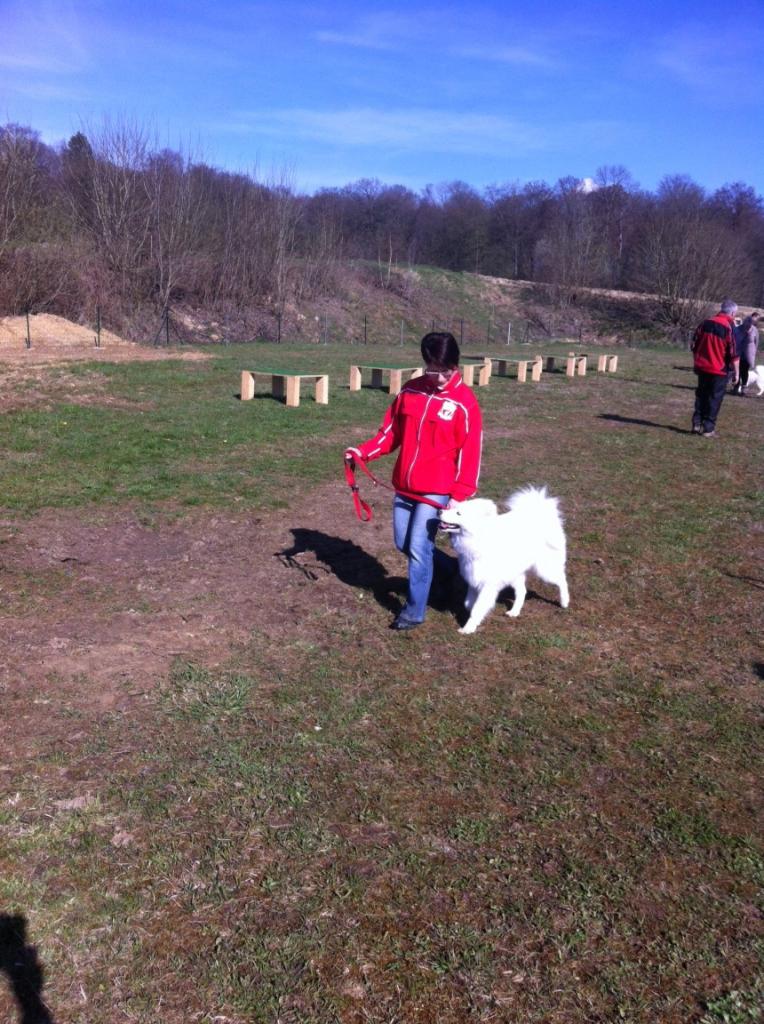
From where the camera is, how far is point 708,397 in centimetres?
1315

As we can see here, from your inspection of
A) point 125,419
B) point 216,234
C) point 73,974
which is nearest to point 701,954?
point 73,974

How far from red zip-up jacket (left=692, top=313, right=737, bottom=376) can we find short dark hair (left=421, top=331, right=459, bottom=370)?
8287mm

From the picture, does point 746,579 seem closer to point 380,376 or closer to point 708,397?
point 708,397

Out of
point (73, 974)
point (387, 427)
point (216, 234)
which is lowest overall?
point (73, 974)

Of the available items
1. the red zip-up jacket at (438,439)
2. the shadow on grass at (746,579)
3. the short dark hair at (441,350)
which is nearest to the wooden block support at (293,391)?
the shadow on grass at (746,579)

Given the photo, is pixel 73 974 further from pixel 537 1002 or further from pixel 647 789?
pixel 647 789

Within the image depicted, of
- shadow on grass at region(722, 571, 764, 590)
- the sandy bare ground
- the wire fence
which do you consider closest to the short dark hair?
shadow on grass at region(722, 571, 764, 590)

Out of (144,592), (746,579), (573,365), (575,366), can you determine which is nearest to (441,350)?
(144,592)

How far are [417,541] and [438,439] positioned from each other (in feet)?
2.17

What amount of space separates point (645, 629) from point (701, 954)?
3.00m

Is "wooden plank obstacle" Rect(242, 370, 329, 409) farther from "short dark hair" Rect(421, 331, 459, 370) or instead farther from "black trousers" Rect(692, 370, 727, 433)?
"short dark hair" Rect(421, 331, 459, 370)

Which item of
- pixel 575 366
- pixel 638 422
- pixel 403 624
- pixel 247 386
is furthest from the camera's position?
pixel 575 366

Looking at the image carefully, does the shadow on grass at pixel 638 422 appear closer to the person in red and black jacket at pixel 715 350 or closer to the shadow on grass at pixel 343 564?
the person in red and black jacket at pixel 715 350

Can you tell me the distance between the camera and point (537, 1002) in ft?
8.31
